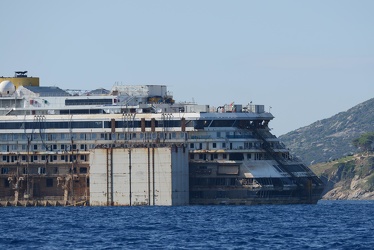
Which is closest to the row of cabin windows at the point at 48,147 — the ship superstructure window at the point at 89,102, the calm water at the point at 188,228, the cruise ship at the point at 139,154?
the cruise ship at the point at 139,154

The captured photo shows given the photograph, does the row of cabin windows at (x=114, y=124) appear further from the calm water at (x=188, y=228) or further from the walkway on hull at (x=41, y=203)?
the calm water at (x=188, y=228)

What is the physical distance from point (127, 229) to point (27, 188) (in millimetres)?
44479

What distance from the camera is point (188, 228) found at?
12238cm

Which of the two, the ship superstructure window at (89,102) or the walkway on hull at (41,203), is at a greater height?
the ship superstructure window at (89,102)

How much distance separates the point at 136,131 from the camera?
160 metres

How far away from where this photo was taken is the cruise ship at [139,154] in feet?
509

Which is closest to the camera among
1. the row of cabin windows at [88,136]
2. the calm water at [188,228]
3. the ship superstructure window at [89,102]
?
the calm water at [188,228]

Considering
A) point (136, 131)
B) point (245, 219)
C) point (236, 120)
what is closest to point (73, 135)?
point (136, 131)

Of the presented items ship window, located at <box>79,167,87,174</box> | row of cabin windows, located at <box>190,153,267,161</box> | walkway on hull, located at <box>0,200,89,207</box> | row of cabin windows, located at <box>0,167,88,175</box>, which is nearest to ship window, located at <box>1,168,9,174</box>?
row of cabin windows, located at <box>0,167,88,175</box>

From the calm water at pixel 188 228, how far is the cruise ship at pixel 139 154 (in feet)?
11.5

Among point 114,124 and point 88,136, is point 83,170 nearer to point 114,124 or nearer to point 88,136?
point 88,136

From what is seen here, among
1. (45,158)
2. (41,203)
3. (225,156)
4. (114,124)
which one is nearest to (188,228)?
(225,156)

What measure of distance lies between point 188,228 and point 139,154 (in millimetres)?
32736

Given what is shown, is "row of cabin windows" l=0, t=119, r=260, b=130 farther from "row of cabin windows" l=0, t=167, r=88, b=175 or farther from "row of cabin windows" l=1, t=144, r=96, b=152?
"row of cabin windows" l=0, t=167, r=88, b=175
